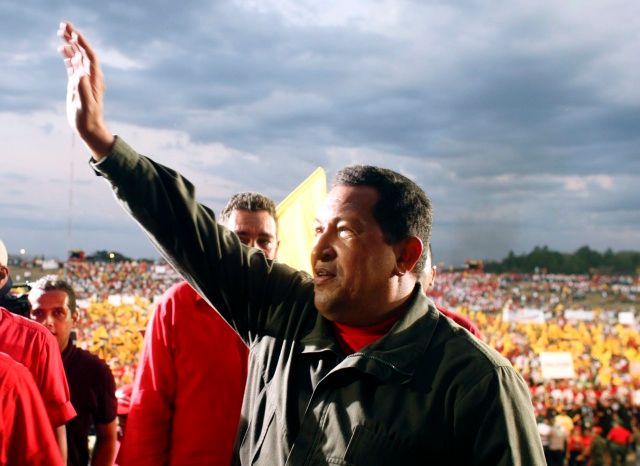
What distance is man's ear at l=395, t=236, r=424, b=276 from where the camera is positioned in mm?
1467

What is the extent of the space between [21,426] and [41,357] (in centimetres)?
62

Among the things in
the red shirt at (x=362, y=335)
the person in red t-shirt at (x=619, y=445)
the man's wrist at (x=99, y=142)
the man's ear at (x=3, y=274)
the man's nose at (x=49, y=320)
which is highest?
the man's wrist at (x=99, y=142)

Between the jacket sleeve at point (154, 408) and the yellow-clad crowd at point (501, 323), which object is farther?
the yellow-clad crowd at point (501, 323)

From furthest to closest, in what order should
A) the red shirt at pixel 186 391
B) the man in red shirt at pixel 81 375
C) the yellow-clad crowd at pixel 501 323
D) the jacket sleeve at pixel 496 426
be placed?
1. the yellow-clad crowd at pixel 501 323
2. the man in red shirt at pixel 81 375
3. the red shirt at pixel 186 391
4. the jacket sleeve at pixel 496 426

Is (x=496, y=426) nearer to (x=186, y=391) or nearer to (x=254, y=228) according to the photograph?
(x=186, y=391)

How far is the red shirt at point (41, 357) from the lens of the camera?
7.29 feet

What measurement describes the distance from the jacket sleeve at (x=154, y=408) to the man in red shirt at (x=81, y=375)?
69 centimetres

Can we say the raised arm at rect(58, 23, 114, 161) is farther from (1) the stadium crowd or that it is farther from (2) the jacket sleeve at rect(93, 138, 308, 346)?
(1) the stadium crowd

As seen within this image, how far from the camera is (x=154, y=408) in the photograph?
225 cm

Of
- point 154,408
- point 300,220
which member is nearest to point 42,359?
point 154,408

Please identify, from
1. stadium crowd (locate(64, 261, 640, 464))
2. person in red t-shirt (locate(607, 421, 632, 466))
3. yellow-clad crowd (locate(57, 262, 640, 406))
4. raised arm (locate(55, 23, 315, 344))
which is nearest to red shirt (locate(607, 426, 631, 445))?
person in red t-shirt (locate(607, 421, 632, 466))

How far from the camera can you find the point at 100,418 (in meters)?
2.94

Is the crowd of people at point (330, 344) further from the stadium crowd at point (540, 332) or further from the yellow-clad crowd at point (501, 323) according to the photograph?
the yellow-clad crowd at point (501, 323)

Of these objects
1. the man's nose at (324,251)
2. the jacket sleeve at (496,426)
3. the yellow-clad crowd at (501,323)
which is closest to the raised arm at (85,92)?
the man's nose at (324,251)
